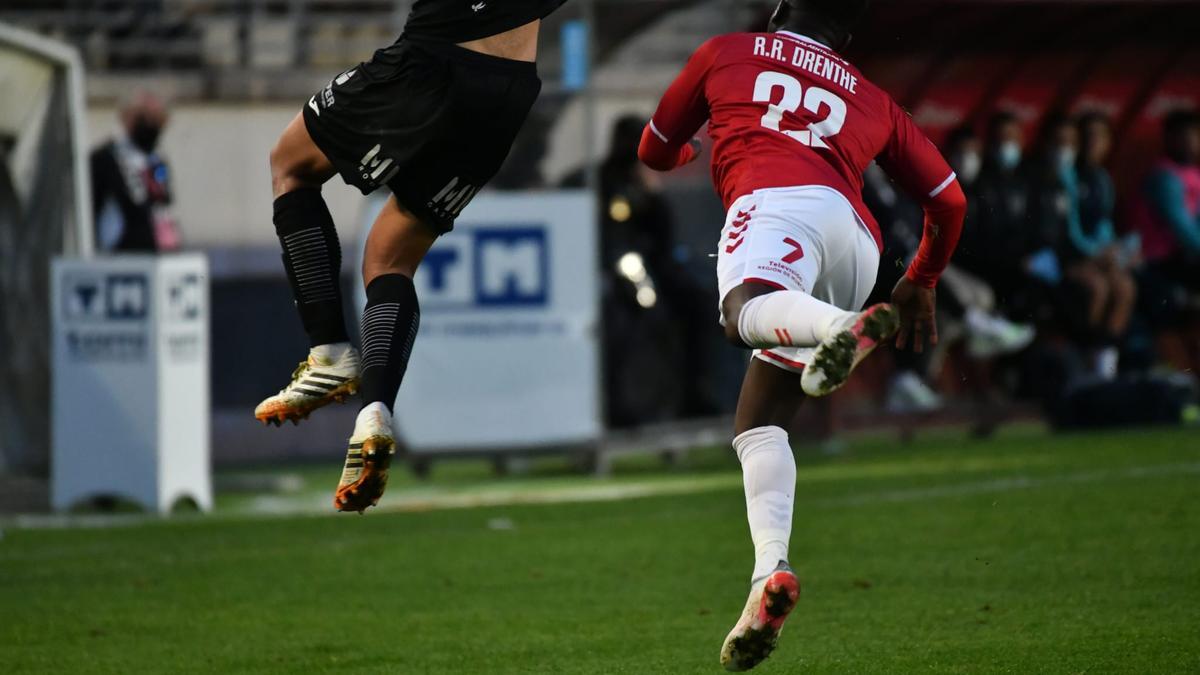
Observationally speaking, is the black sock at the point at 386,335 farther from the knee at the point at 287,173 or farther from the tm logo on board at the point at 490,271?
the tm logo on board at the point at 490,271

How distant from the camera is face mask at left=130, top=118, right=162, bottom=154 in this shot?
14.6 meters

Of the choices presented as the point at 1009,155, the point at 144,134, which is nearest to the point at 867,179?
the point at 1009,155

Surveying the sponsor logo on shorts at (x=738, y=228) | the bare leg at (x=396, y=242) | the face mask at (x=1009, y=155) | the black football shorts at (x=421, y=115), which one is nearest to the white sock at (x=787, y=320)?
the sponsor logo on shorts at (x=738, y=228)

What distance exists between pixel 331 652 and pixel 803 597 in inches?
74.1

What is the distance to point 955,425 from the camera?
16562 millimetres

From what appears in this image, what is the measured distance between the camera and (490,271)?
45.3 ft

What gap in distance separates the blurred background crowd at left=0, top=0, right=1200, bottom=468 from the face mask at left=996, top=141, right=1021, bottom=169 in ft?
0.12

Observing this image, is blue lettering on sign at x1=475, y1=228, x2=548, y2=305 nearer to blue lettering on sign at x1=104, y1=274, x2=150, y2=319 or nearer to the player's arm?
blue lettering on sign at x1=104, y1=274, x2=150, y2=319

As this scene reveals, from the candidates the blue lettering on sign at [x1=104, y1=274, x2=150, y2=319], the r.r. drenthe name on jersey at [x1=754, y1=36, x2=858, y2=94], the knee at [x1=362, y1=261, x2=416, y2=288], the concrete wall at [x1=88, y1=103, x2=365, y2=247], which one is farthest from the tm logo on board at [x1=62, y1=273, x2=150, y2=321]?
the r.r. drenthe name on jersey at [x1=754, y1=36, x2=858, y2=94]


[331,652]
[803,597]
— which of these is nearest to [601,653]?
[331,652]

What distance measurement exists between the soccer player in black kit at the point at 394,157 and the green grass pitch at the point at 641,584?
1.13 meters

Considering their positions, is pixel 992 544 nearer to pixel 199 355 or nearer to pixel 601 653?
pixel 601 653

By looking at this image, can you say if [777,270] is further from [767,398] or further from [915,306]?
[915,306]

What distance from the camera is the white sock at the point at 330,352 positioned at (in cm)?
579
